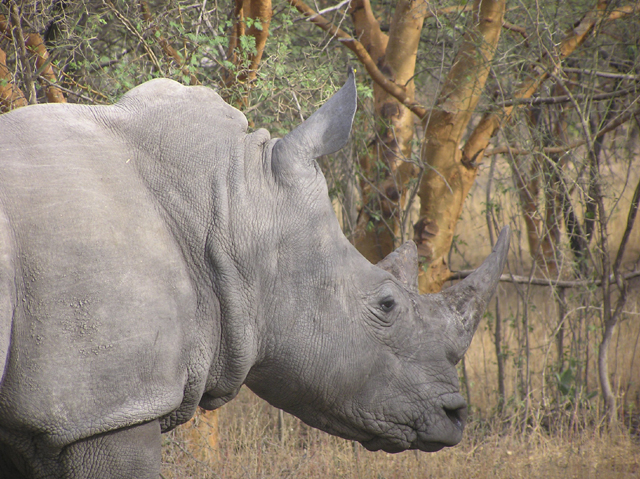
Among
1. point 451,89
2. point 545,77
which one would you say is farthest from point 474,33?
point 545,77

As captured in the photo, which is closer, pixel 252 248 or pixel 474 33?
pixel 252 248

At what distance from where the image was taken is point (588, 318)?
18.9ft

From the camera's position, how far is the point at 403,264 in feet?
9.66

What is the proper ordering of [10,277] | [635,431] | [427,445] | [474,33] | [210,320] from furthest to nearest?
[635,431], [474,33], [427,445], [210,320], [10,277]

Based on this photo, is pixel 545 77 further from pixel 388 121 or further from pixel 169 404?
pixel 169 404

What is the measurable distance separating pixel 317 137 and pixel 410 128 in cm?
314

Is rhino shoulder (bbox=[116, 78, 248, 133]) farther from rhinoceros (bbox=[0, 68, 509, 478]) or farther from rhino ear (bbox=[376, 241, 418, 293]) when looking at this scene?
rhino ear (bbox=[376, 241, 418, 293])

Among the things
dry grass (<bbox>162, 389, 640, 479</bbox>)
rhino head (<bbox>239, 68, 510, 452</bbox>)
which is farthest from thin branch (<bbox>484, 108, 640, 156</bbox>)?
rhino head (<bbox>239, 68, 510, 452</bbox>)

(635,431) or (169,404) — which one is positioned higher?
(169,404)

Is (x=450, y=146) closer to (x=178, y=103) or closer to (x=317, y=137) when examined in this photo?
(x=317, y=137)

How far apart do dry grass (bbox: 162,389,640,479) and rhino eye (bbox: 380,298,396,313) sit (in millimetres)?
2140

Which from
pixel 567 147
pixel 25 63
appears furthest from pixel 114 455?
pixel 567 147

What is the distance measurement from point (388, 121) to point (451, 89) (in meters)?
0.57

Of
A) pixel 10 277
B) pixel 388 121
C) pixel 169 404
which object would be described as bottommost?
pixel 169 404
